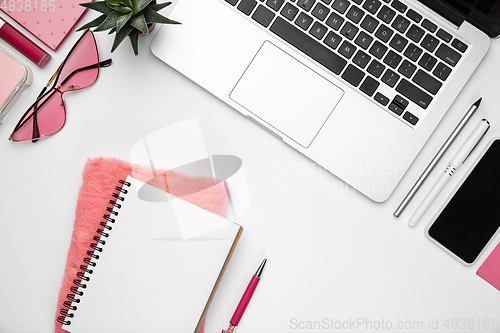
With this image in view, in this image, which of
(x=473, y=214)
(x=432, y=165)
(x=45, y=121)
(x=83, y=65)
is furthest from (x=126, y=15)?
(x=473, y=214)

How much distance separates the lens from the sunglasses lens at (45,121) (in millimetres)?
715

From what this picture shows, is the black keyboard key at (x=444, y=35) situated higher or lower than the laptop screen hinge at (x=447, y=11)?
lower

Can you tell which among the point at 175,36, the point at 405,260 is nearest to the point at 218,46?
the point at 175,36

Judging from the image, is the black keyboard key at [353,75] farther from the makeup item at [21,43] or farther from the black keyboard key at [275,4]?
the makeup item at [21,43]

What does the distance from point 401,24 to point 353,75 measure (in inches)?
4.9

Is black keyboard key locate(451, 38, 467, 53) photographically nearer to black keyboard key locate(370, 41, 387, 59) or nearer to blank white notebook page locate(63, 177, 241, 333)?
black keyboard key locate(370, 41, 387, 59)

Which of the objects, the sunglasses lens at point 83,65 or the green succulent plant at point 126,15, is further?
the sunglasses lens at point 83,65

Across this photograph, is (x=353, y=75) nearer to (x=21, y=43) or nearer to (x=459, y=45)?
(x=459, y=45)

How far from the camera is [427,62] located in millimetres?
649

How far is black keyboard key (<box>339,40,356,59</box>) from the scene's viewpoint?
25.7 inches

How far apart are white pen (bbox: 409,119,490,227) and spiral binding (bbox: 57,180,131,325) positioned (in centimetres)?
53

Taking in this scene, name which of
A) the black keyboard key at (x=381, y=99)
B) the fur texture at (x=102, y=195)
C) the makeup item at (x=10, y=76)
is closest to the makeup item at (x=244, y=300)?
the fur texture at (x=102, y=195)

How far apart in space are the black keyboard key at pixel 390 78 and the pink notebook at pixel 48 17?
0.58m

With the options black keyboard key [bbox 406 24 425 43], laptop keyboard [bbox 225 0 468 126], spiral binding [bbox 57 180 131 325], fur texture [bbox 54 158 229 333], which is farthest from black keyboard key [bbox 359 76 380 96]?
spiral binding [bbox 57 180 131 325]
